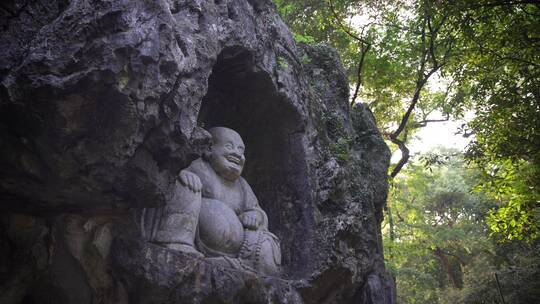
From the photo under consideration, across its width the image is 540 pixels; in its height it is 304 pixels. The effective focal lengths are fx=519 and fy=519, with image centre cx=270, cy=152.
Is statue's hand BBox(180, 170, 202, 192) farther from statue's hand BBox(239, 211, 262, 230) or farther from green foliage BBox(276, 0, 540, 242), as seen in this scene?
green foliage BBox(276, 0, 540, 242)

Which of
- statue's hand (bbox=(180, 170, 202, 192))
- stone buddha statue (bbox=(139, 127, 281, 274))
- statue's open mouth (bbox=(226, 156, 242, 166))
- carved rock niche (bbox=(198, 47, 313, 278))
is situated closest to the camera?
stone buddha statue (bbox=(139, 127, 281, 274))

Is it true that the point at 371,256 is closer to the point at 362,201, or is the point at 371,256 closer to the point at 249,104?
the point at 362,201

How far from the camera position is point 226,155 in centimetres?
613

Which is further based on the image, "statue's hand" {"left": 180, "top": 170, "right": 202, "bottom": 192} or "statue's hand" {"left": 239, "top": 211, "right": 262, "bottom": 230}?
"statue's hand" {"left": 239, "top": 211, "right": 262, "bottom": 230}

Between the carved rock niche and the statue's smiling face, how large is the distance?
80 centimetres

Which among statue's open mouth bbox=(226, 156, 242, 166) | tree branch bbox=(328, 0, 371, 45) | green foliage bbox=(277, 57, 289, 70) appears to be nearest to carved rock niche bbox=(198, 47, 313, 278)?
green foliage bbox=(277, 57, 289, 70)

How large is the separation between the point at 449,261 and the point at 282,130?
18132 mm

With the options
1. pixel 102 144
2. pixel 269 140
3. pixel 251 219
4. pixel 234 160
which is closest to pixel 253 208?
pixel 251 219

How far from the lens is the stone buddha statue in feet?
15.9

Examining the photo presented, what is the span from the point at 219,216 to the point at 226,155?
3.12 feet

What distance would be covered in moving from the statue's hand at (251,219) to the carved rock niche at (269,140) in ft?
2.51

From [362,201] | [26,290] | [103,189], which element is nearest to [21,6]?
[103,189]

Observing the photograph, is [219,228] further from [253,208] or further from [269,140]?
[269,140]

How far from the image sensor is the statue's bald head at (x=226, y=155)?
20.0ft
